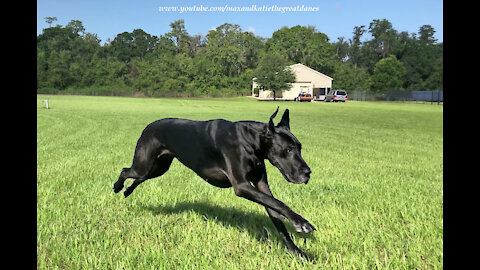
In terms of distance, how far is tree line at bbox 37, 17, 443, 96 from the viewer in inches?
2793

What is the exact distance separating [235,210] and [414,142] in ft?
40.5

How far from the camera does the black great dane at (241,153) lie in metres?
3.26

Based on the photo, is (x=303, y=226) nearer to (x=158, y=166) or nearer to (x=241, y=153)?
(x=241, y=153)

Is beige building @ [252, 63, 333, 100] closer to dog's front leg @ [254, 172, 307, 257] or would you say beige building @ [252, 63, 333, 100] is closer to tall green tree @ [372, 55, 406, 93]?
tall green tree @ [372, 55, 406, 93]

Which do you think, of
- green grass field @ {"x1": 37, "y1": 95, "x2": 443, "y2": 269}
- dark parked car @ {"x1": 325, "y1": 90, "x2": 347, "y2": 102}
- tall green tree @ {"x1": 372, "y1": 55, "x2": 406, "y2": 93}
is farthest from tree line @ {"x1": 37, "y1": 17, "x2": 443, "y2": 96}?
green grass field @ {"x1": 37, "y1": 95, "x2": 443, "y2": 269}

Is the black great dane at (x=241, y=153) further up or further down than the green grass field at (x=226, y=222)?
further up

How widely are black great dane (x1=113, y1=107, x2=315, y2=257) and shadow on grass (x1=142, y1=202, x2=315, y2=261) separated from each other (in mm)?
606

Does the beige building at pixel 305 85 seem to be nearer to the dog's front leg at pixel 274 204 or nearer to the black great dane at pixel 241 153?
the black great dane at pixel 241 153

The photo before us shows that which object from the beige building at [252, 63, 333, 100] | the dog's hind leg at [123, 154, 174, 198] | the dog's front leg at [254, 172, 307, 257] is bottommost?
the dog's front leg at [254, 172, 307, 257]

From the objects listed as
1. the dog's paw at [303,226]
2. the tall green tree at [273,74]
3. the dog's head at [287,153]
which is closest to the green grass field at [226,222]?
the dog's paw at [303,226]

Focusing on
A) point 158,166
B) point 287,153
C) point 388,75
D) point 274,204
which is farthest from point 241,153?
point 388,75

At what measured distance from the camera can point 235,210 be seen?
5.13 meters

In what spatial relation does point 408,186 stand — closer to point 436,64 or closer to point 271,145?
point 271,145

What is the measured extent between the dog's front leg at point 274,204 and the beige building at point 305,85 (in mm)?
69161
